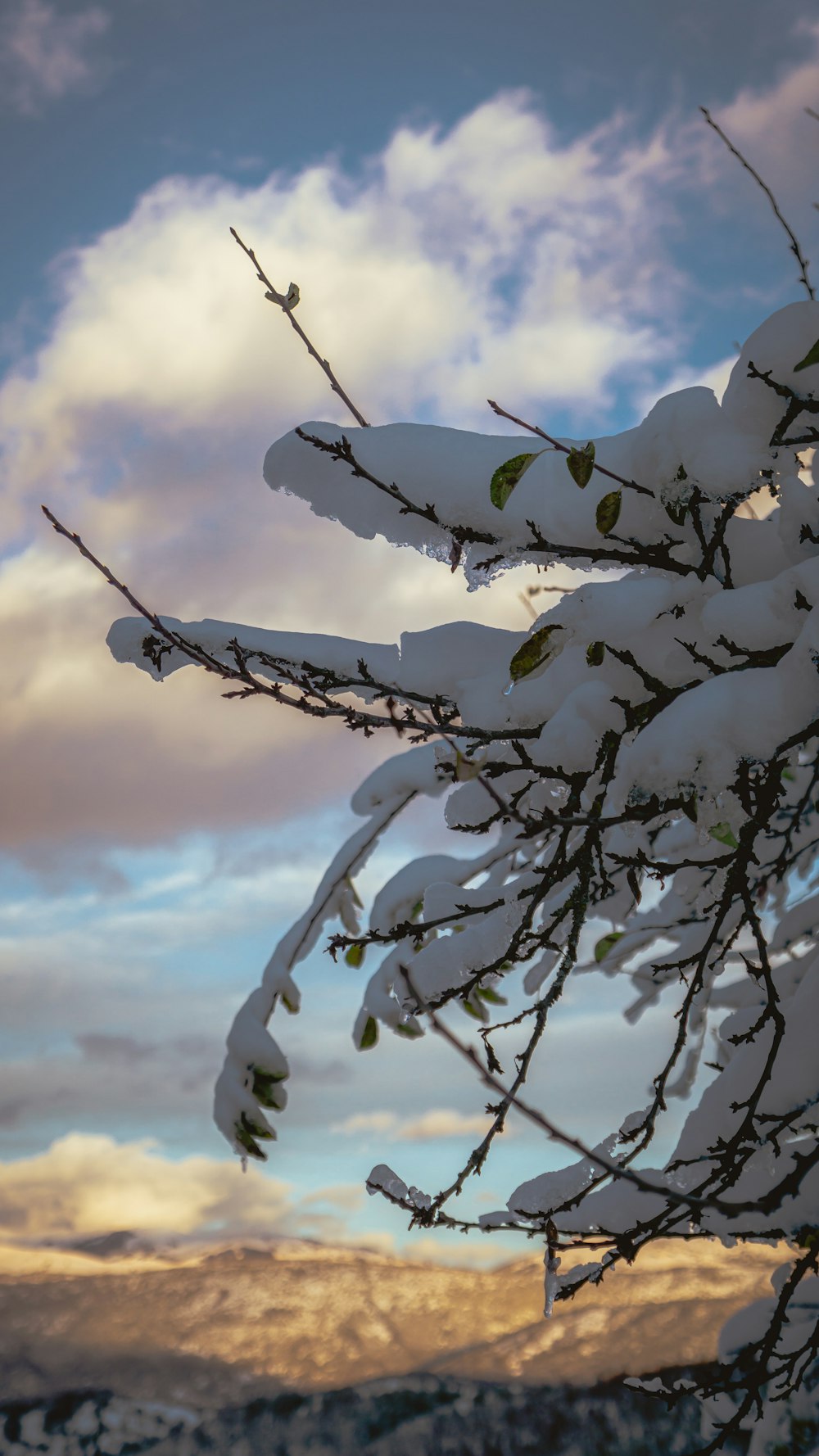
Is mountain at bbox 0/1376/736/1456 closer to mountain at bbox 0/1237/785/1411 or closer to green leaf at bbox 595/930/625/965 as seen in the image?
mountain at bbox 0/1237/785/1411

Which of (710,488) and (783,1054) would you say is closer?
(710,488)

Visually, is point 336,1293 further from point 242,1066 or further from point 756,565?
point 756,565

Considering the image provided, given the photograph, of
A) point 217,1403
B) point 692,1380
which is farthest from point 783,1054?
point 217,1403

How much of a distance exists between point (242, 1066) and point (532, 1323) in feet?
8.53

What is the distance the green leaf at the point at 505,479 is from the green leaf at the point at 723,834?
29.1 inches

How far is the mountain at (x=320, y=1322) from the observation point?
4.07 m

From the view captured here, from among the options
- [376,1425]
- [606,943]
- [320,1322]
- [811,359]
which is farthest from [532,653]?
[320,1322]

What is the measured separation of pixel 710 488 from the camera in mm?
1653

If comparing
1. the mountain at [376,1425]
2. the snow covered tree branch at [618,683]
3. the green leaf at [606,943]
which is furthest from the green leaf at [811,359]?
the mountain at [376,1425]

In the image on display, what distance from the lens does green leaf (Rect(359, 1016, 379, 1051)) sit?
3434mm

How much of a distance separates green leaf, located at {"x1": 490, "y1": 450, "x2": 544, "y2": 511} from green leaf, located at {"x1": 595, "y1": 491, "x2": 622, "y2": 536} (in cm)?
17

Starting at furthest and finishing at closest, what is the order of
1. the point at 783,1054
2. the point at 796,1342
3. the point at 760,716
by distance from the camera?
the point at 796,1342
the point at 783,1054
the point at 760,716

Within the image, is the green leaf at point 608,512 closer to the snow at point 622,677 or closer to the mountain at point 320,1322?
the snow at point 622,677

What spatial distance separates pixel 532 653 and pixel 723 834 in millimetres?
540
